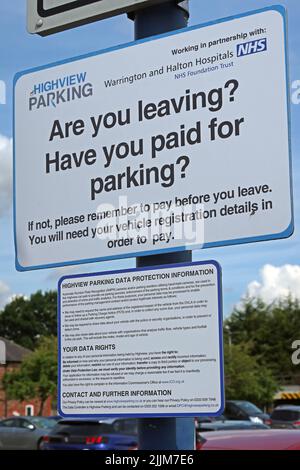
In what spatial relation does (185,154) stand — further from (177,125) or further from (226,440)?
(226,440)

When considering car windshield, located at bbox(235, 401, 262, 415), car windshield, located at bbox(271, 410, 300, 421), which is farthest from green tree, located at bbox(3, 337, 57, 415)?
car windshield, located at bbox(271, 410, 300, 421)

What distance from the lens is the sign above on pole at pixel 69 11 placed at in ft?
9.90

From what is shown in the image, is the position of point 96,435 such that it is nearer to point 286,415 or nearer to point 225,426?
point 225,426

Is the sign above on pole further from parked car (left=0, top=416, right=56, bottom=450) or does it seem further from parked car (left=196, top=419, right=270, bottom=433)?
parked car (left=0, top=416, right=56, bottom=450)

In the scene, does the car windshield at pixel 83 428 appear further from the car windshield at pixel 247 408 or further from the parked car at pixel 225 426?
the car windshield at pixel 247 408

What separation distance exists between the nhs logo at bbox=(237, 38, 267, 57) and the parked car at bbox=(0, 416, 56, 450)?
25053 mm

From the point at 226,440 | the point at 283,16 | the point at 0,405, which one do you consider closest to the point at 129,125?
the point at 283,16

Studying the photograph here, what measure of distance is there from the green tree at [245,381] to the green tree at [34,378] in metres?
11.3

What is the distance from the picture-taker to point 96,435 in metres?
17.7

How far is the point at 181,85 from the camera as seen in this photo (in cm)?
276

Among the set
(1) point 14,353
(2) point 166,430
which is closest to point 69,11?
(2) point 166,430

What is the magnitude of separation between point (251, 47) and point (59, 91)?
0.75m

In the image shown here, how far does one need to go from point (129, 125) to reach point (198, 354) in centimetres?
83

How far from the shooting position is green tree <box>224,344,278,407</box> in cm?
5400
